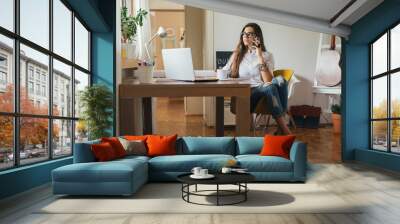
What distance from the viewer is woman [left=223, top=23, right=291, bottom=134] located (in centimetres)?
1249

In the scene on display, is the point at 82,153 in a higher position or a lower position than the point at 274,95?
lower

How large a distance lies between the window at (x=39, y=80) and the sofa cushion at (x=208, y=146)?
1713mm

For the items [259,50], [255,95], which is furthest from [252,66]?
[255,95]

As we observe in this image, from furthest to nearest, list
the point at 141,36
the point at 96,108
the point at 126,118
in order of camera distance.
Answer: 1. the point at 141,36
2. the point at 126,118
3. the point at 96,108

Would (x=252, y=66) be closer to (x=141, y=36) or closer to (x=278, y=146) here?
(x=141, y=36)

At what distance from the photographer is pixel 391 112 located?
25.5 ft

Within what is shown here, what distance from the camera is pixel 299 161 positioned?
6070mm

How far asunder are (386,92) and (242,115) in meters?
2.38

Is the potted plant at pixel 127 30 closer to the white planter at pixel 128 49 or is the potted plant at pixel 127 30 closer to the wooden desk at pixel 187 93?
the white planter at pixel 128 49

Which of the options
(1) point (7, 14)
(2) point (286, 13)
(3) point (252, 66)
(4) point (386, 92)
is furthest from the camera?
(3) point (252, 66)

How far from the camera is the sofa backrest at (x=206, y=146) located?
673 cm

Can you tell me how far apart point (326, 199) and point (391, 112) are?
3.51m

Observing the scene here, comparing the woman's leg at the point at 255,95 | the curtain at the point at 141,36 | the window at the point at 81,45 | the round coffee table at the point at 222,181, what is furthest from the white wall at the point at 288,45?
the round coffee table at the point at 222,181

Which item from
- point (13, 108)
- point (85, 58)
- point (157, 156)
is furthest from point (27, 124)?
point (85, 58)
